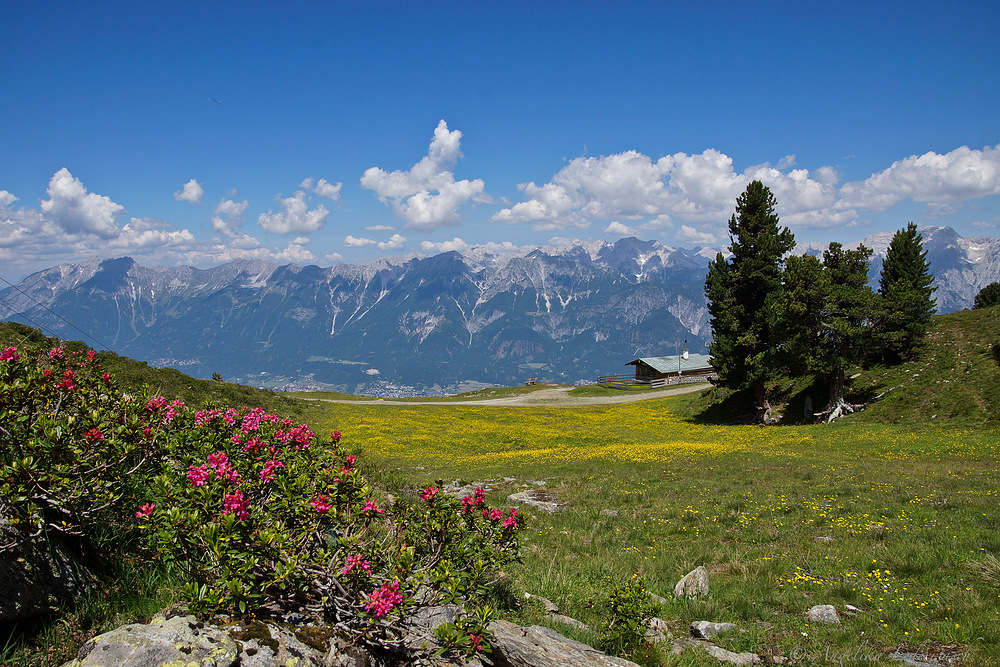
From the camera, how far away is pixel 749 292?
42688 millimetres

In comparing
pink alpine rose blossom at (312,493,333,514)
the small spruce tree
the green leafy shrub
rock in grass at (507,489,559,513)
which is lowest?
rock in grass at (507,489,559,513)

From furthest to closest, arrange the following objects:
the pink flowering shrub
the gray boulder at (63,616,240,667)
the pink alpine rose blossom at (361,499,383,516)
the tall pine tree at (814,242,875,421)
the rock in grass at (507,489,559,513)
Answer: the tall pine tree at (814,242,875,421)
the rock in grass at (507,489,559,513)
the pink alpine rose blossom at (361,499,383,516)
the pink flowering shrub
the gray boulder at (63,616,240,667)

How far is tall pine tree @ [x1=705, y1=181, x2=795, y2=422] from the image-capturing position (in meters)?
39.8

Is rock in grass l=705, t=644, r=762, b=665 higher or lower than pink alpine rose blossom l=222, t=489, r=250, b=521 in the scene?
lower

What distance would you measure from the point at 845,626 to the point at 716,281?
39.2 meters

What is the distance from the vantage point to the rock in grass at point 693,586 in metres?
8.79

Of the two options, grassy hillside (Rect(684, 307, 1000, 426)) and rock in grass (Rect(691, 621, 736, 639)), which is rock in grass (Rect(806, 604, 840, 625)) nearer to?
rock in grass (Rect(691, 621, 736, 639))

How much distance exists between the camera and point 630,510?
50.6ft

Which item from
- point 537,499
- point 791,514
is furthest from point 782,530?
point 537,499

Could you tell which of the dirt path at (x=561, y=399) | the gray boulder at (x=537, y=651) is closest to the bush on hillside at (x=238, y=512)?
the gray boulder at (x=537, y=651)

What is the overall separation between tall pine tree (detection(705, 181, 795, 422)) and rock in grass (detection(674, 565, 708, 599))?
3393cm

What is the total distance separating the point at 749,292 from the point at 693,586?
130 feet

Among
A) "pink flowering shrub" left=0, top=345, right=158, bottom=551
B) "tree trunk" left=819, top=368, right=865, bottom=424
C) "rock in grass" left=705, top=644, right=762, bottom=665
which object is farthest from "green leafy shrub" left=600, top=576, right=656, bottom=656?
"tree trunk" left=819, top=368, right=865, bottom=424

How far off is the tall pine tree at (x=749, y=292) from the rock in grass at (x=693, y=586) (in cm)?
3393
